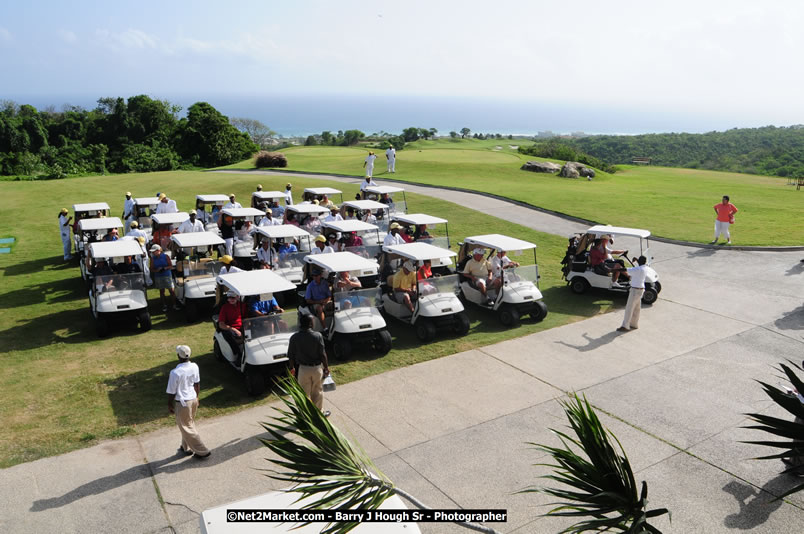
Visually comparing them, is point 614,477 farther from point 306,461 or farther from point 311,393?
point 311,393

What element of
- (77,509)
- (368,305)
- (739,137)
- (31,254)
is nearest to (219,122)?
(31,254)

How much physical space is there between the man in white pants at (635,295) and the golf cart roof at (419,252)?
152 inches

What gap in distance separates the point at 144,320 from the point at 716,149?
78791 mm

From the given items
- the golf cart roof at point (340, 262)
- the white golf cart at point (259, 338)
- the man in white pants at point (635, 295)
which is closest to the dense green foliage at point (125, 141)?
the golf cart roof at point (340, 262)

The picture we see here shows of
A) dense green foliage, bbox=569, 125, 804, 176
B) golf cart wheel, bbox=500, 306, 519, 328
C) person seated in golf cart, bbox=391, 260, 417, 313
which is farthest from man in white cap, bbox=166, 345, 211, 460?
dense green foliage, bbox=569, 125, 804, 176

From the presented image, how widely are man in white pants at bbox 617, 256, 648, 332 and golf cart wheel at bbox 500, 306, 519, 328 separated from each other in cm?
218

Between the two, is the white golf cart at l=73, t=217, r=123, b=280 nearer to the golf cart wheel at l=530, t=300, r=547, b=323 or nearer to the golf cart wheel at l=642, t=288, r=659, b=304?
the golf cart wheel at l=530, t=300, r=547, b=323

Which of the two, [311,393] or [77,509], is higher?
[311,393]

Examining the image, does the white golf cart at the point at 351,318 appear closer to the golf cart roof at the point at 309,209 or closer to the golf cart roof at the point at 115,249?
the golf cart roof at the point at 115,249

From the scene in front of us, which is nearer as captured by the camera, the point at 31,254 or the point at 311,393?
the point at 311,393

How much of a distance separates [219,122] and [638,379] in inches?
1941

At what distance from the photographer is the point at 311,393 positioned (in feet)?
27.6

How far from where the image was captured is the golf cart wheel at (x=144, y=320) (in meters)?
12.2

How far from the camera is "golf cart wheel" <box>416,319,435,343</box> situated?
466 inches
